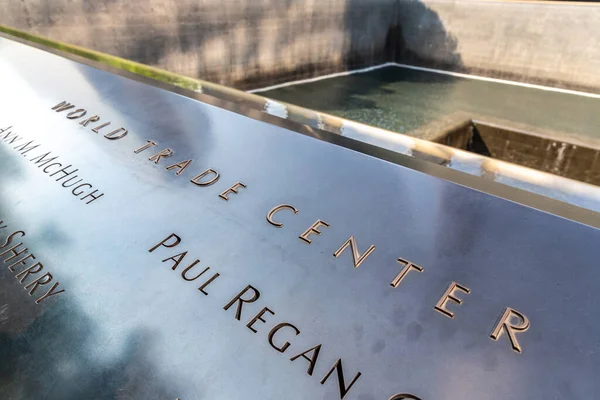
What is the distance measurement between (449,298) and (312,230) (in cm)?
44

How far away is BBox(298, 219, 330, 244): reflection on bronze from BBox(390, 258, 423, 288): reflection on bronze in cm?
27

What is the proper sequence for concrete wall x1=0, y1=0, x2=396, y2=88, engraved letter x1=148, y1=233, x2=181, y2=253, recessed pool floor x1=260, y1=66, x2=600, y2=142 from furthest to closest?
1. recessed pool floor x1=260, y1=66, x2=600, y2=142
2. concrete wall x1=0, y1=0, x2=396, y2=88
3. engraved letter x1=148, y1=233, x2=181, y2=253

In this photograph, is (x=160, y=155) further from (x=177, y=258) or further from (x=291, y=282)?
(x=291, y=282)

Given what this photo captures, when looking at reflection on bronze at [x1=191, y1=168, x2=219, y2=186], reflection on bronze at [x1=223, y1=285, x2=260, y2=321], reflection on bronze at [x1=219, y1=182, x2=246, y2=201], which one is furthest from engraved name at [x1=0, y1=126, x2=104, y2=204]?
reflection on bronze at [x1=223, y1=285, x2=260, y2=321]

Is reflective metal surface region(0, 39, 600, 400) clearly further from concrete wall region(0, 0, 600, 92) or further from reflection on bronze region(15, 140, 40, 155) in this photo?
concrete wall region(0, 0, 600, 92)

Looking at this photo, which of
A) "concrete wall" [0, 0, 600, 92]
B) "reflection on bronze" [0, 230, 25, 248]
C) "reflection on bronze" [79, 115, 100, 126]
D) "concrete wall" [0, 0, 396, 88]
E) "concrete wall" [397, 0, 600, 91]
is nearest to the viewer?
"reflection on bronze" [0, 230, 25, 248]

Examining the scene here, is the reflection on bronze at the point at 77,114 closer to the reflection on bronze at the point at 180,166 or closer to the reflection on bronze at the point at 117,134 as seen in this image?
the reflection on bronze at the point at 117,134

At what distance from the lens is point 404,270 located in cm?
108

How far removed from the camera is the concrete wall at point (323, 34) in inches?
227

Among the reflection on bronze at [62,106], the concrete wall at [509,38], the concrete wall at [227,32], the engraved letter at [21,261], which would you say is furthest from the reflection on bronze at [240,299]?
the concrete wall at [509,38]

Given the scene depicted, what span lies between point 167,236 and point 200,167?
1.24 ft

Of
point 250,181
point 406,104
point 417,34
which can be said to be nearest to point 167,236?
point 250,181

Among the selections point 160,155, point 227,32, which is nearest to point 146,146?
point 160,155

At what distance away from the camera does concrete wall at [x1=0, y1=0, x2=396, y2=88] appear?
539 cm
